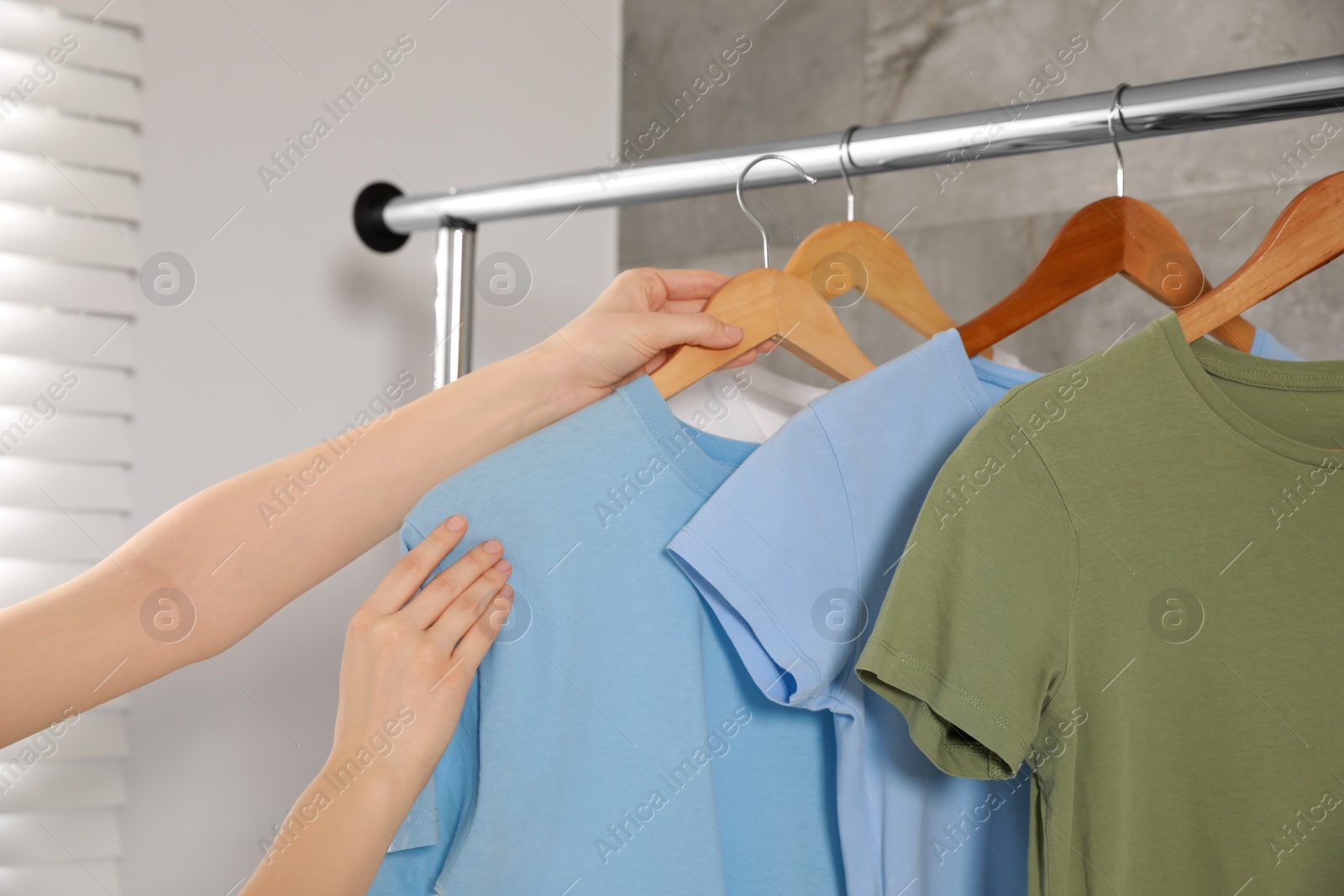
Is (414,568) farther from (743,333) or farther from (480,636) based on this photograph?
(743,333)

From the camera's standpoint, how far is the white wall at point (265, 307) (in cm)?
129

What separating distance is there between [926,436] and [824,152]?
0.88ft

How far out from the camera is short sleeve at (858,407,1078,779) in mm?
622

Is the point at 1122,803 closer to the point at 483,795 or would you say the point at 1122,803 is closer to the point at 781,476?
the point at 781,476

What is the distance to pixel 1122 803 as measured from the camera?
67 centimetres

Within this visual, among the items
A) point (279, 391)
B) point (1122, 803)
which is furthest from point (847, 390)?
point (279, 391)

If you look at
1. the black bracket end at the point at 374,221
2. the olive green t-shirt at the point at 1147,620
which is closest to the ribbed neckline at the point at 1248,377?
the olive green t-shirt at the point at 1147,620

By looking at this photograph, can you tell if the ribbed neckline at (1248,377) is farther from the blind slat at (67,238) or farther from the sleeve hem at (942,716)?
the blind slat at (67,238)

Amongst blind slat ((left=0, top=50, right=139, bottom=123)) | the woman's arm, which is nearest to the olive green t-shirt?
the woman's arm

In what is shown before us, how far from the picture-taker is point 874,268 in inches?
35.2

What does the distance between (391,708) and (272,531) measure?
0.50ft

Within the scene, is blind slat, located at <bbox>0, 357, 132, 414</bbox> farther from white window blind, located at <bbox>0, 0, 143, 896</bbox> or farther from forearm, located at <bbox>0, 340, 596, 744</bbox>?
forearm, located at <bbox>0, 340, 596, 744</bbox>

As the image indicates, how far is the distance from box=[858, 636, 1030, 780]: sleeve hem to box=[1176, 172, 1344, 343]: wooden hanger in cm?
34

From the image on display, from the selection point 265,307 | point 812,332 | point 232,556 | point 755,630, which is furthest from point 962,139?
point 265,307
